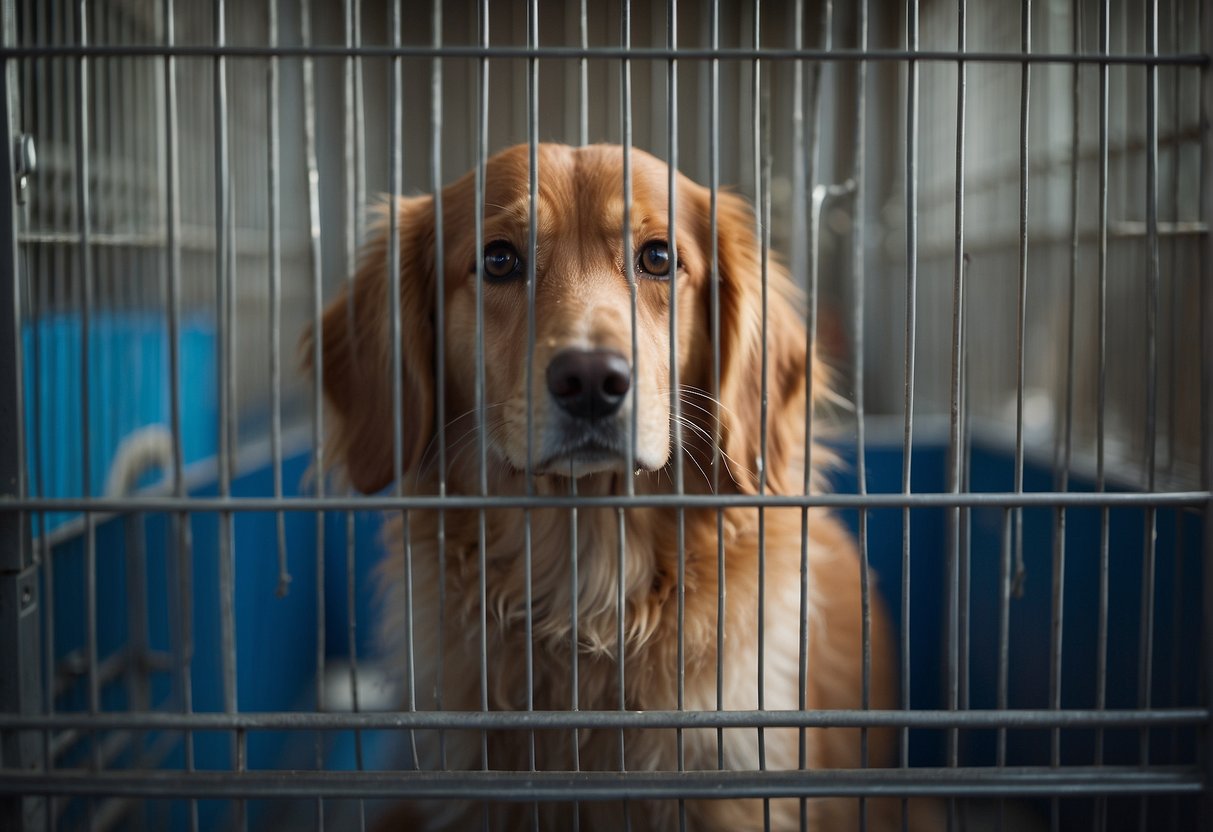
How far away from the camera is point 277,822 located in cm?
187

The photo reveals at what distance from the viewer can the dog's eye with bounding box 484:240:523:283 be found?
51.1 inches

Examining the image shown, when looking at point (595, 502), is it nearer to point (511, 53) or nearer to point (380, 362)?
point (511, 53)

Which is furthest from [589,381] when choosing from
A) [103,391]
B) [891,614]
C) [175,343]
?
[891,614]

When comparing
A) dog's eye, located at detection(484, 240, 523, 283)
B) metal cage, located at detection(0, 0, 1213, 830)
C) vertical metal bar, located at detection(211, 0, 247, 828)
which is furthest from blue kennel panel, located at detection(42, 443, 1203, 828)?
dog's eye, located at detection(484, 240, 523, 283)

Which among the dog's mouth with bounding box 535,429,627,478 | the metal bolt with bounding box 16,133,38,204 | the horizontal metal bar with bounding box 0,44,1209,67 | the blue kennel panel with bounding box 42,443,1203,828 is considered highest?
the horizontal metal bar with bounding box 0,44,1209,67

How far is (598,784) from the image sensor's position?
0.95 m

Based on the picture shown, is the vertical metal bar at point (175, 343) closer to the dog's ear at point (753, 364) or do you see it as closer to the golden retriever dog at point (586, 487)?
the golden retriever dog at point (586, 487)

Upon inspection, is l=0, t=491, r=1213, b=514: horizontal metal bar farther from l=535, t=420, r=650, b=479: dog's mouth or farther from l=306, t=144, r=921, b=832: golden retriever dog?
l=306, t=144, r=921, b=832: golden retriever dog

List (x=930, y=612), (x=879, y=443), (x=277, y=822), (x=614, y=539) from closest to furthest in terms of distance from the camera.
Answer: (x=614, y=539) < (x=277, y=822) < (x=930, y=612) < (x=879, y=443)

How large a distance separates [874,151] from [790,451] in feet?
11.8

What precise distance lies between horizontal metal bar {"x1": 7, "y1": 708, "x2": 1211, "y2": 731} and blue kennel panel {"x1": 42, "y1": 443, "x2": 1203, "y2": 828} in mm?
166

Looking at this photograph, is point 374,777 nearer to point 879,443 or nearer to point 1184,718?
point 1184,718

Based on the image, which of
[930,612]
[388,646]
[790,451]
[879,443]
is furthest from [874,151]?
[388,646]

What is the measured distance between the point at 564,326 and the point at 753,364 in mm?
483
